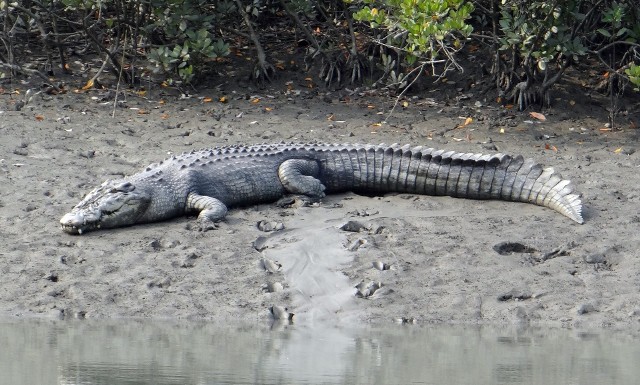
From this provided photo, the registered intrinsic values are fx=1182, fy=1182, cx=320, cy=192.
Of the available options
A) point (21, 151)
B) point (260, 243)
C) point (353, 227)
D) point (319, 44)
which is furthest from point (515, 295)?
point (319, 44)

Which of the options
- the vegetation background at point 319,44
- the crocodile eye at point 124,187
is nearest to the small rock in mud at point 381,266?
the crocodile eye at point 124,187

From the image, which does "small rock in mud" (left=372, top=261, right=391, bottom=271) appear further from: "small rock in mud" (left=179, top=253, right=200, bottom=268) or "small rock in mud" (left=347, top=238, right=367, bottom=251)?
"small rock in mud" (left=179, top=253, right=200, bottom=268)

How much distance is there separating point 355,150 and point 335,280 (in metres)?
2.01

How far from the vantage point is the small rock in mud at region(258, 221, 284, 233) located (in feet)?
27.4

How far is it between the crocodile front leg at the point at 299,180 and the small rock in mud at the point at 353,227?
80cm

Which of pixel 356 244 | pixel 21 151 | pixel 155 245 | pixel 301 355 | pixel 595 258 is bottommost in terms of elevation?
pixel 21 151

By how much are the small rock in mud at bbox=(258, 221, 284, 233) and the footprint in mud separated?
5.01 ft

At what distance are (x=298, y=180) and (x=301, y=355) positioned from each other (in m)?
3.17

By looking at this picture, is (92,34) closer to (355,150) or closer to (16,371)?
(355,150)

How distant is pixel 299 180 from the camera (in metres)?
9.05

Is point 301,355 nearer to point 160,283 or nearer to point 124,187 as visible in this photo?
point 160,283

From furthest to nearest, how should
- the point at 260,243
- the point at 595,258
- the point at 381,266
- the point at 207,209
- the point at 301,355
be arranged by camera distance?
the point at 207,209 < the point at 260,243 < the point at 595,258 < the point at 381,266 < the point at 301,355

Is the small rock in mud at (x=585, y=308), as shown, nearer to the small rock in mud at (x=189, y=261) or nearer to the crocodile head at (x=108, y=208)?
the small rock in mud at (x=189, y=261)

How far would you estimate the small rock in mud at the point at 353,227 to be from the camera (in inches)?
324
